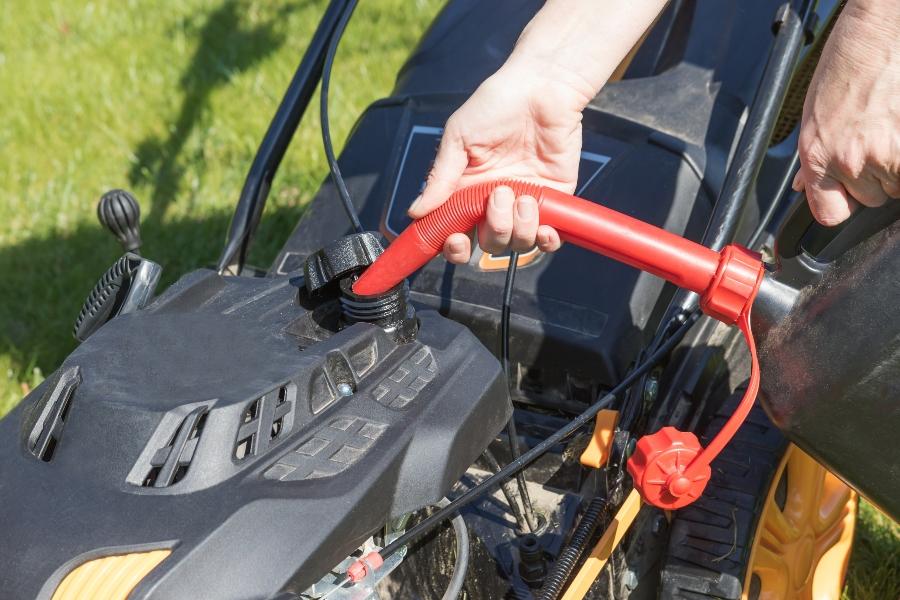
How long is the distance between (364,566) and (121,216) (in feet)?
1.99

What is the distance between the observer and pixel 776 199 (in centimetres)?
163

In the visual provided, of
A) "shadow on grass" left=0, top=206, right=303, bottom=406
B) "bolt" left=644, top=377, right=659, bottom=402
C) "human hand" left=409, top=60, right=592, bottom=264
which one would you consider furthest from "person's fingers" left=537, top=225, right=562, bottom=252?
"shadow on grass" left=0, top=206, right=303, bottom=406

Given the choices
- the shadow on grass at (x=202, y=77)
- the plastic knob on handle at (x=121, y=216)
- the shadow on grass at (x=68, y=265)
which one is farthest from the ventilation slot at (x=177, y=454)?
the shadow on grass at (x=202, y=77)

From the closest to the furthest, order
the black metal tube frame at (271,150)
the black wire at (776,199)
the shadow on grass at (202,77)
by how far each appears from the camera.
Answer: the black wire at (776,199), the black metal tube frame at (271,150), the shadow on grass at (202,77)

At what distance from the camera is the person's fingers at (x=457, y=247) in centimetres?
117

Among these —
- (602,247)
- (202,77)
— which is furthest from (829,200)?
(202,77)

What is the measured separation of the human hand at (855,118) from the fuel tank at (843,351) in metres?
0.03

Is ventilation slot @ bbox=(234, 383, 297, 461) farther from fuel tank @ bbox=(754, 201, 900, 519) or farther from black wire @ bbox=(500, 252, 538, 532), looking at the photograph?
fuel tank @ bbox=(754, 201, 900, 519)

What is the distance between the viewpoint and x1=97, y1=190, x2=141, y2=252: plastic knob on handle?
1.39 m

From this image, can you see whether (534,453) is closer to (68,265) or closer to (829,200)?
(829,200)

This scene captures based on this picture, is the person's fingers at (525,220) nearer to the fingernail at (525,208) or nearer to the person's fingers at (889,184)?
the fingernail at (525,208)

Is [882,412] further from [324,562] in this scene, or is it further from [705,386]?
[324,562]

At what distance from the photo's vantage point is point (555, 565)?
3.85 feet

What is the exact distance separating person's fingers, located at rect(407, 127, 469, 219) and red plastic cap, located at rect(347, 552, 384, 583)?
0.38 meters
